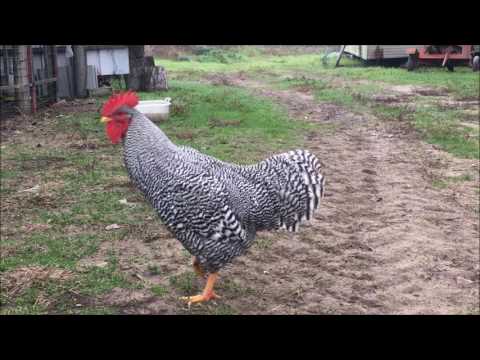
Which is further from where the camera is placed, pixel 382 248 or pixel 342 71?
pixel 342 71

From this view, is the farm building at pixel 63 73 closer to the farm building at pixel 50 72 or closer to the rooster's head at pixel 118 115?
the farm building at pixel 50 72

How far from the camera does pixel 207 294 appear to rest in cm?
402

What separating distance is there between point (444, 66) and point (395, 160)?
51.1 ft

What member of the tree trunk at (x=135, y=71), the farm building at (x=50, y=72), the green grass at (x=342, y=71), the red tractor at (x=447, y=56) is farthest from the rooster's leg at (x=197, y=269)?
the red tractor at (x=447, y=56)

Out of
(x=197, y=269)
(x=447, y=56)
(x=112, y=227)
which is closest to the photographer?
(x=197, y=269)

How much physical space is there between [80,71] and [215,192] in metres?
11.2

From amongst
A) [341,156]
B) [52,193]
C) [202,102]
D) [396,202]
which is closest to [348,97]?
[202,102]

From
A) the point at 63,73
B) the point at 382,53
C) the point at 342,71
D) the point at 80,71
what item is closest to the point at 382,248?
the point at 63,73

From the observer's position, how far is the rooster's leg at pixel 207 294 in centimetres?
398

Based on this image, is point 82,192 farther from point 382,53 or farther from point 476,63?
point 382,53

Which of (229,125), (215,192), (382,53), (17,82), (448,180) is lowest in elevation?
(448,180)

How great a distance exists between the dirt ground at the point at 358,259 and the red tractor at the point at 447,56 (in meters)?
15.0

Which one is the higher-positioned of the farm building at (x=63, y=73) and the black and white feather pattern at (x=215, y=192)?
the farm building at (x=63, y=73)

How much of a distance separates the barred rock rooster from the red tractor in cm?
1858
